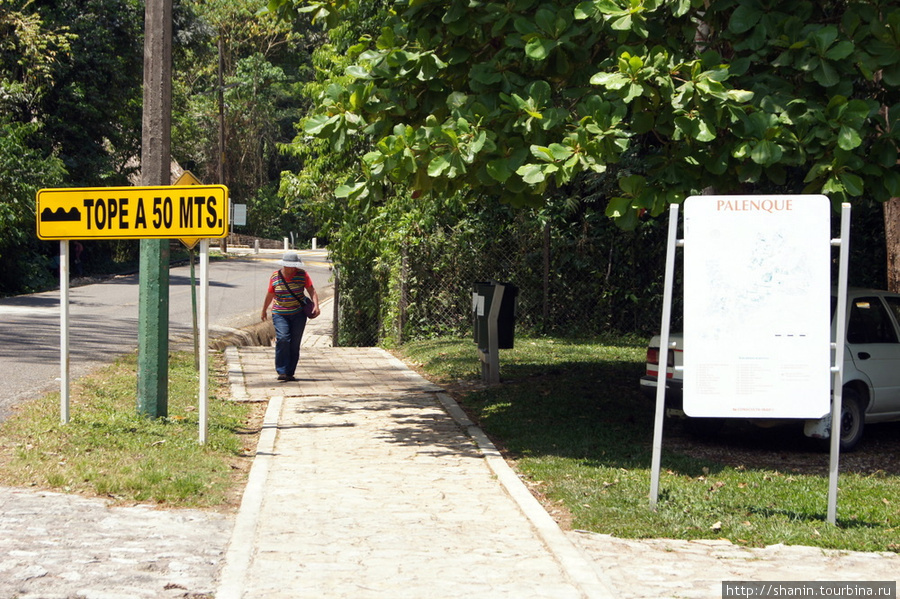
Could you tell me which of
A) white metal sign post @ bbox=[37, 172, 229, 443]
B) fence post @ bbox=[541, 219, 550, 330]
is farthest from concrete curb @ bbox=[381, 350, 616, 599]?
fence post @ bbox=[541, 219, 550, 330]

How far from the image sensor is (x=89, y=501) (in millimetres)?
6395

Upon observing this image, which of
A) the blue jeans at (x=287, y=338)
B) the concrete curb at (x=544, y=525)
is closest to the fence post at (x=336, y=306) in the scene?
the blue jeans at (x=287, y=338)

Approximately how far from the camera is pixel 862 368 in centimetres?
891

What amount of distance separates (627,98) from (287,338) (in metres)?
6.82

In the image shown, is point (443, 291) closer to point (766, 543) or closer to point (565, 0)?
point (565, 0)

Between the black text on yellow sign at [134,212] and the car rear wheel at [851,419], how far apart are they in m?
5.68

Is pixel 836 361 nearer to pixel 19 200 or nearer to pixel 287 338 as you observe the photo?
pixel 287 338

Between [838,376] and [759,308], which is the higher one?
[759,308]

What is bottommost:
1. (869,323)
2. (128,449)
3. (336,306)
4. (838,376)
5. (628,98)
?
(128,449)

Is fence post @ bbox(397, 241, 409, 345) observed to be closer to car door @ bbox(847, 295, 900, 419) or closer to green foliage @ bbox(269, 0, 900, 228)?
green foliage @ bbox(269, 0, 900, 228)

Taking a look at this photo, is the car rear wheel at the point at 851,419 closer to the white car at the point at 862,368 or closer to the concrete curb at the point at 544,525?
the white car at the point at 862,368

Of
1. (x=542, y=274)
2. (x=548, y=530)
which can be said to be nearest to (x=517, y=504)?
(x=548, y=530)

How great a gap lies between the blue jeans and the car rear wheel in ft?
21.7

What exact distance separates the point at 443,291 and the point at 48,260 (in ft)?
62.6
